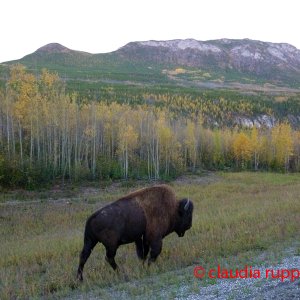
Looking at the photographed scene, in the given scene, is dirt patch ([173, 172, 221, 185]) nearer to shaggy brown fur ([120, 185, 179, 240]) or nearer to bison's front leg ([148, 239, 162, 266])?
shaggy brown fur ([120, 185, 179, 240])

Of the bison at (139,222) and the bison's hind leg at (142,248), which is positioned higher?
the bison at (139,222)

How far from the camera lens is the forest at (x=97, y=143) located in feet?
140

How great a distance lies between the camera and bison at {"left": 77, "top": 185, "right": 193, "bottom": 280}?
9305 millimetres

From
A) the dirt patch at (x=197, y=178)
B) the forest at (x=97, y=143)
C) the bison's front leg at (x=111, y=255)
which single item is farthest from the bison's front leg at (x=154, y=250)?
the dirt patch at (x=197, y=178)

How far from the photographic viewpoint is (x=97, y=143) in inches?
2165

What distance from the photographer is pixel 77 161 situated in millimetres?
47031

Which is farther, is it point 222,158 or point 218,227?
point 222,158

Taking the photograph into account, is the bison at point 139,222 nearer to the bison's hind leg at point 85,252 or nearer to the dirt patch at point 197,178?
the bison's hind leg at point 85,252

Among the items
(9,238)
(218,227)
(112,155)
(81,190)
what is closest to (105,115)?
(112,155)

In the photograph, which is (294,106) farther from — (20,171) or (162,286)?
(162,286)

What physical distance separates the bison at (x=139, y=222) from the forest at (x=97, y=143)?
93.4ft

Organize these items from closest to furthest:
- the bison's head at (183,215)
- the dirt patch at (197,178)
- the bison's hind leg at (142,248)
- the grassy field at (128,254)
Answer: the grassy field at (128,254), the bison's hind leg at (142,248), the bison's head at (183,215), the dirt patch at (197,178)

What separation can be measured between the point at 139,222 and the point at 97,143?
45.8m

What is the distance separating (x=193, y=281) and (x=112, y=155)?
158 ft
